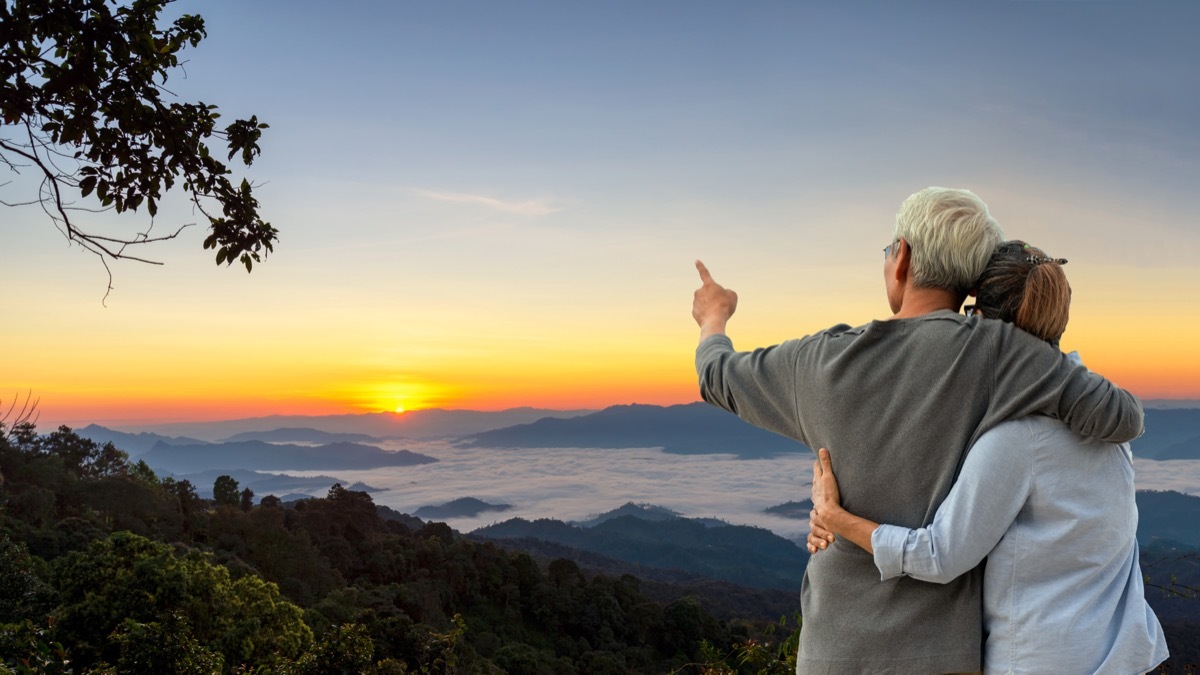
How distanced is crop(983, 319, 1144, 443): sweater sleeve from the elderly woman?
48mm

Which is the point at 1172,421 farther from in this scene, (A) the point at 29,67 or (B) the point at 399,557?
(A) the point at 29,67

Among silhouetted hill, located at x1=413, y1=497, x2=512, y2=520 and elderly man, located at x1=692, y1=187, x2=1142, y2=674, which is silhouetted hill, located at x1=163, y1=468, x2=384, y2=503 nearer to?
silhouetted hill, located at x1=413, y1=497, x2=512, y2=520

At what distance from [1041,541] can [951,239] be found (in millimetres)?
645

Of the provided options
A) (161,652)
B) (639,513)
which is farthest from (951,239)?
(639,513)

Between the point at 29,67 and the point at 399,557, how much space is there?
2994cm

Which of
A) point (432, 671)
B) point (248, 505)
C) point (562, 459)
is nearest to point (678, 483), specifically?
point (562, 459)

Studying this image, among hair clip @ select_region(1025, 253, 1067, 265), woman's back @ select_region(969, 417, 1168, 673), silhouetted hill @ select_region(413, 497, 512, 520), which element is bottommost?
silhouetted hill @ select_region(413, 497, 512, 520)

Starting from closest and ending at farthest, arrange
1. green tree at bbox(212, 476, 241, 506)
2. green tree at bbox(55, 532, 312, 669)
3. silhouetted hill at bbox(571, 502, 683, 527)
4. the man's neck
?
the man's neck < green tree at bbox(55, 532, 312, 669) < green tree at bbox(212, 476, 241, 506) < silhouetted hill at bbox(571, 502, 683, 527)

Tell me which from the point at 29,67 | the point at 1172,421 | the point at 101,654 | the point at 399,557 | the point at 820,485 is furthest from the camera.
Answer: the point at 1172,421

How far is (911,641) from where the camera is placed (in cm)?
175

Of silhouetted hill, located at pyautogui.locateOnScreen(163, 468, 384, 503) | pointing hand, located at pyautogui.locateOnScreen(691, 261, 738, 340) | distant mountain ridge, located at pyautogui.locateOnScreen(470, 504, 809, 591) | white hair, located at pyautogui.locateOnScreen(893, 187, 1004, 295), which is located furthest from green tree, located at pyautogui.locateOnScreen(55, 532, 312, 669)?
distant mountain ridge, located at pyautogui.locateOnScreen(470, 504, 809, 591)

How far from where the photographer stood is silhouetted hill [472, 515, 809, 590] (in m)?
73.6

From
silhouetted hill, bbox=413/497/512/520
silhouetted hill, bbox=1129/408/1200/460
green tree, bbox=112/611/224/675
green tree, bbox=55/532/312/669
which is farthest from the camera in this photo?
silhouetted hill, bbox=1129/408/1200/460

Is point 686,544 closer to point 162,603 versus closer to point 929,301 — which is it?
point 162,603
